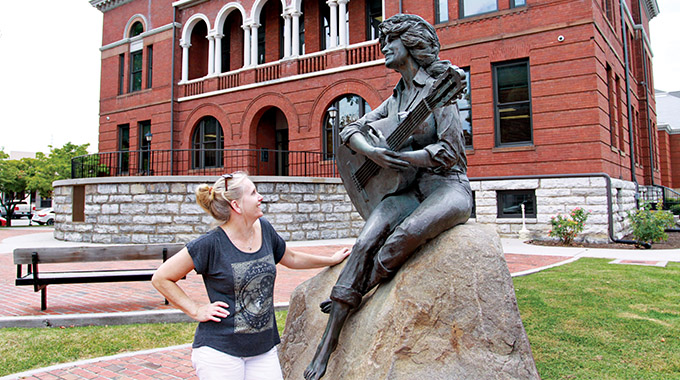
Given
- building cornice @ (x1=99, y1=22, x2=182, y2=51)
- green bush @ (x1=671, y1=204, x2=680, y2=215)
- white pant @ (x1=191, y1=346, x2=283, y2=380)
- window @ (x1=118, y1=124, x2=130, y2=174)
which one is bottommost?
white pant @ (x1=191, y1=346, x2=283, y2=380)

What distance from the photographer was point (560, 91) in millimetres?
13922

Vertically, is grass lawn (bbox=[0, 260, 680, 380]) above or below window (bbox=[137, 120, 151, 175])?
below

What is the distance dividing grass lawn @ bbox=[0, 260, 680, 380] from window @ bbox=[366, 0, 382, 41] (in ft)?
48.5

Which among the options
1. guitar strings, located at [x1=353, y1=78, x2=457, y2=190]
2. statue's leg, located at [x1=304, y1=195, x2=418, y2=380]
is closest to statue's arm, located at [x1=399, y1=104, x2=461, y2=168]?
guitar strings, located at [x1=353, y1=78, x2=457, y2=190]

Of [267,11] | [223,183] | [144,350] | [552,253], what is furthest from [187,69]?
[223,183]

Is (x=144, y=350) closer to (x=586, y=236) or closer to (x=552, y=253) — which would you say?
(x=552, y=253)

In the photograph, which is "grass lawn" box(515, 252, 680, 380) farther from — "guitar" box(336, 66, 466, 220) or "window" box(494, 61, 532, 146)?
"window" box(494, 61, 532, 146)

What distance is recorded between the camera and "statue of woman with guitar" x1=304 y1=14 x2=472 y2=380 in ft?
9.39

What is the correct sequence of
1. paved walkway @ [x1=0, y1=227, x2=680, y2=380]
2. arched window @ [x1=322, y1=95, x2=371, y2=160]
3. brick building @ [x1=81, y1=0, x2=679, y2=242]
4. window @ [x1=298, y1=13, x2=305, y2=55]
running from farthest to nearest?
window @ [x1=298, y1=13, x2=305, y2=55] < arched window @ [x1=322, y1=95, x2=371, y2=160] < brick building @ [x1=81, y1=0, x2=679, y2=242] < paved walkway @ [x1=0, y1=227, x2=680, y2=380]

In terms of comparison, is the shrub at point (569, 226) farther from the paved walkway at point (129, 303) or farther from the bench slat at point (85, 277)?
the bench slat at point (85, 277)

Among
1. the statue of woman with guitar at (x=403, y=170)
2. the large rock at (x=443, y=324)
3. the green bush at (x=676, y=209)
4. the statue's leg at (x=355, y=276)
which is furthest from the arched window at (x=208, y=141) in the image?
the green bush at (x=676, y=209)

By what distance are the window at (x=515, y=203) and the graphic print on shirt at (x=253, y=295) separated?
534 inches

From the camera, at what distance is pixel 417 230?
9.32 ft

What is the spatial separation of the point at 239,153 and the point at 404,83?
58.4ft
